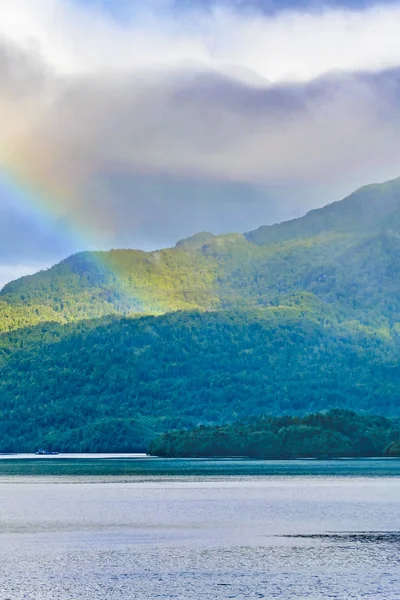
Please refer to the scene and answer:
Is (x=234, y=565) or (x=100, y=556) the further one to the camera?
(x=100, y=556)

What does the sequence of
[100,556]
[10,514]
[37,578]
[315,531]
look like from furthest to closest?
[10,514]
[315,531]
[100,556]
[37,578]

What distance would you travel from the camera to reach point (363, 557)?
279ft

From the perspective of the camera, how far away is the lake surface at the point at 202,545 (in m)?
72.5

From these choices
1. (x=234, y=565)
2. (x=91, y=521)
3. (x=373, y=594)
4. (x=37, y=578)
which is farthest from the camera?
(x=91, y=521)

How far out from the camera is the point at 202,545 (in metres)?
95.2

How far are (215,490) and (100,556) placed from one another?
3299 inches

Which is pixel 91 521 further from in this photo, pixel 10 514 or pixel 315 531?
pixel 315 531

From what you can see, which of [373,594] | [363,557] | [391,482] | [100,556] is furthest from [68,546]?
[391,482]

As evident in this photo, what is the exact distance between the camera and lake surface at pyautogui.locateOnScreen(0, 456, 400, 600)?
72500mm

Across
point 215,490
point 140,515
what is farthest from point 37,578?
point 215,490

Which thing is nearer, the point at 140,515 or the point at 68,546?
the point at 68,546

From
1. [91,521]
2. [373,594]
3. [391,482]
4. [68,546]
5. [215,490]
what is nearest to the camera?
Result: [373,594]

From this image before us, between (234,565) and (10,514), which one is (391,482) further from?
(234,565)

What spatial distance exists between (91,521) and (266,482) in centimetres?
8011
